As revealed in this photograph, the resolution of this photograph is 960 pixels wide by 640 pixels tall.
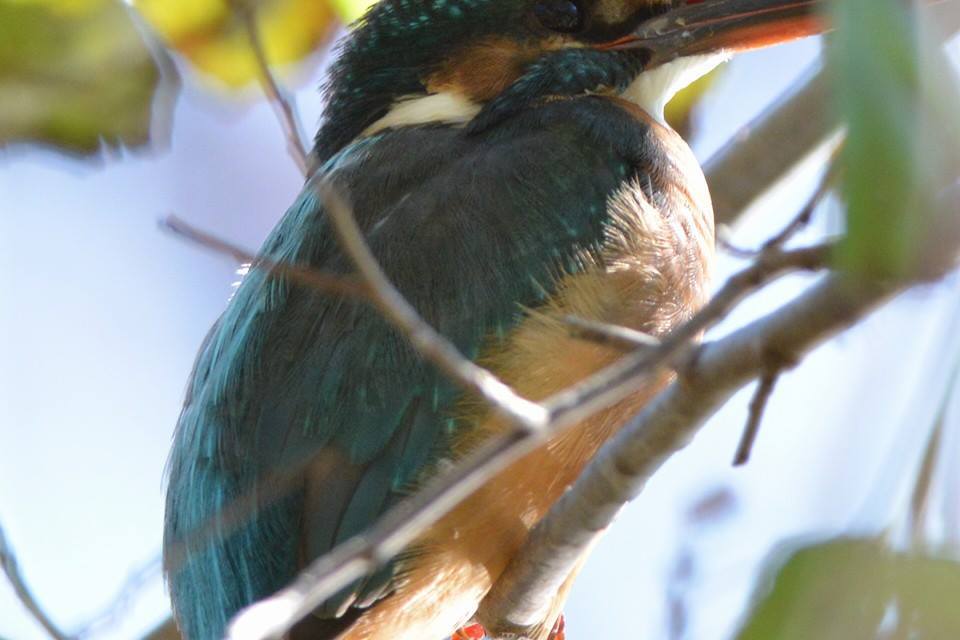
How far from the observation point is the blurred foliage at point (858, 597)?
146cm

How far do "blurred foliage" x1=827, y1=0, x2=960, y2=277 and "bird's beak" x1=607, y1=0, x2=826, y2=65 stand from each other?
197 centimetres

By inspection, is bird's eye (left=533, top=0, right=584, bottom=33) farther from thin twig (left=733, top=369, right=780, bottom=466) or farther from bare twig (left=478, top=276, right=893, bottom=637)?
thin twig (left=733, top=369, right=780, bottom=466)

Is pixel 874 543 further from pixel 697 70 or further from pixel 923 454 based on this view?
pixel 697 70

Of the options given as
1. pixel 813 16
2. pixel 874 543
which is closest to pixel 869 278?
pixel 874 543

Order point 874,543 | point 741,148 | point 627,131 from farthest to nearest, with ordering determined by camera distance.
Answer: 1. point 741,148
2. point 627,131
3. point 874,543

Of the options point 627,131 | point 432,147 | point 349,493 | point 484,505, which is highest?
point 432,147

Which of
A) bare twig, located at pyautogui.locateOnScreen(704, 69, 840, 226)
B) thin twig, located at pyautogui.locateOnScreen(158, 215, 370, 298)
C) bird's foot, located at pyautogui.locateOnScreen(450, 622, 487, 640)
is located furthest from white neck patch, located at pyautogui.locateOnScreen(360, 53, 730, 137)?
bird's foot, located at pyautogui.locateOnScreen(450, 622, 487, 640)

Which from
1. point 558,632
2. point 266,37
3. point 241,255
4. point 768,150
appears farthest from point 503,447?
point 768,150

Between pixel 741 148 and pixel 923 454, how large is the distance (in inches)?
107

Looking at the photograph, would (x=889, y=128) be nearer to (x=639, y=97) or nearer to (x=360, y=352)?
(x=360, y=352)

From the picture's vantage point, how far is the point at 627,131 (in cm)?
320

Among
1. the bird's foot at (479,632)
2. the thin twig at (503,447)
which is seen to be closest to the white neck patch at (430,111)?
the bird's foot at (479,632)

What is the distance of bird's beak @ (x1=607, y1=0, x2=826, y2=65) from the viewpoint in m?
3.31

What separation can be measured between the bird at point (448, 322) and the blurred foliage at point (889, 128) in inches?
45.6
